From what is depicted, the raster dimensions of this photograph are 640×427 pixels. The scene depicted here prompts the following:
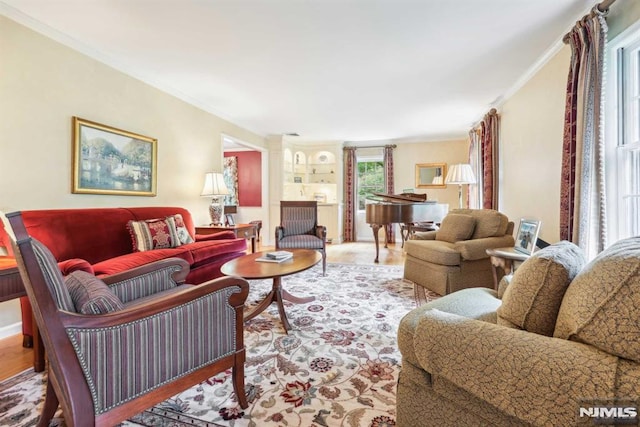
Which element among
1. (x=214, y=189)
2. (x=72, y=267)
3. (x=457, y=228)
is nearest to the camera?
(x=72, y=267)

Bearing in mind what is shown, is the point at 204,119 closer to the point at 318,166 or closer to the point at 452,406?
the point at 318,166

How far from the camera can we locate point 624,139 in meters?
2.09

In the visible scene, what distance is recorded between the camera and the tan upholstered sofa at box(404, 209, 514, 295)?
9.29 feet

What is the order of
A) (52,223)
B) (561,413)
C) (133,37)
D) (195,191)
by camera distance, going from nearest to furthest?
(561,413) < (52,223) < (133,37) < (195,191)

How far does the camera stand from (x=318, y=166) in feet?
24.2

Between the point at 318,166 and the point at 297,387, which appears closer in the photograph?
the point at 297,387

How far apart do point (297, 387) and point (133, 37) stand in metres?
3.09

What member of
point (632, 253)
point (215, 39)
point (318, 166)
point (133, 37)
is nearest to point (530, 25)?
point (632, 253)

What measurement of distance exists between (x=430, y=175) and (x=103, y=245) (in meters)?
6.14

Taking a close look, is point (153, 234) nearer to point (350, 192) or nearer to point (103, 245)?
point (103, 245)

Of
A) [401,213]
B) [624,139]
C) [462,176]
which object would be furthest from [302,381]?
[462,176]

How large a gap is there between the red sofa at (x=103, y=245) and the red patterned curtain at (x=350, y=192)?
3948mm

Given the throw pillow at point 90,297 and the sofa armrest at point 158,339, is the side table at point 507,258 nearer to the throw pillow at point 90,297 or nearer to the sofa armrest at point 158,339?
the sofa armrest at point 158,339

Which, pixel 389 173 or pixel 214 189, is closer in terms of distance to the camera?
pixel 214 189
